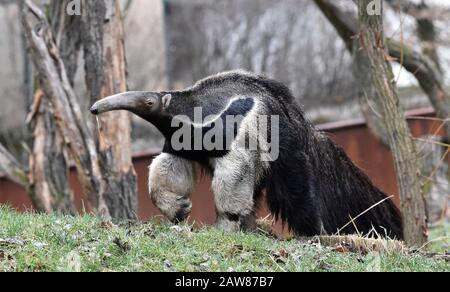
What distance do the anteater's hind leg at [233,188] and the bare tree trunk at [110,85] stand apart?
9.31ft

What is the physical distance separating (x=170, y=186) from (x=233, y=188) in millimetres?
819

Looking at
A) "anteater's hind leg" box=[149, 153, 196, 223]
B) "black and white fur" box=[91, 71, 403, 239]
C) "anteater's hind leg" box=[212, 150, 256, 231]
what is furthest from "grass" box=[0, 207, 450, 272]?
"anteater's hind leg" box=[149, 153, 196, 223]

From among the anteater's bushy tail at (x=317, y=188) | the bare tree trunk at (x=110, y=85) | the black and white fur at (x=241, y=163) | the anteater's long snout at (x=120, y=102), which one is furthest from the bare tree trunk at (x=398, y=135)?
the bare tree trunk at (x=110, y=85)

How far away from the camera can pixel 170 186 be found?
8664 millimetres

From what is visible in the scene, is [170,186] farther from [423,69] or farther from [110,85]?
[423,69]

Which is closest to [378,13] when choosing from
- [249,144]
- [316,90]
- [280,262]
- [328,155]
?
[328,155]

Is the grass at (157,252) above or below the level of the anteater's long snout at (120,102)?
below

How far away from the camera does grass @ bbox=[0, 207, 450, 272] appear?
6348mm

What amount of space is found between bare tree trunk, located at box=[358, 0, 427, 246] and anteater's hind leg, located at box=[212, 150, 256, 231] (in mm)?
1984

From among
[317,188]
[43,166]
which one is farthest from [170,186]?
[43,166]

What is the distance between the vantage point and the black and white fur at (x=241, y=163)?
8.29m

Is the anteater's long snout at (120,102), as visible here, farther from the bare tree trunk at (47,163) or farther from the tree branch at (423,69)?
the tree branch at (423,69)

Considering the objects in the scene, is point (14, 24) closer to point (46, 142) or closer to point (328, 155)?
point (46, 142)

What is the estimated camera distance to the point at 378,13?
9.40 metres
